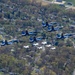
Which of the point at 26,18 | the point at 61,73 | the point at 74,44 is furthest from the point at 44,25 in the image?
the point at 61,73

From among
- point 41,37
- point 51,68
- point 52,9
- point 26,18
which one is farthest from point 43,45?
point 52,9

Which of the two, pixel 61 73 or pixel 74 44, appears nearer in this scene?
pixel 61 73

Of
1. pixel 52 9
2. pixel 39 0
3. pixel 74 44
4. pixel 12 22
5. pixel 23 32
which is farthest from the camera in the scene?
pixel 39 0

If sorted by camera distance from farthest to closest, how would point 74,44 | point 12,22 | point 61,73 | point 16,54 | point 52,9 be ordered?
point 52,9
point 12,22
point 74,44
point 16,54
point 61,73

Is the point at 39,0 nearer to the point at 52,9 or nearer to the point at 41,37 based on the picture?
the point at 52,9

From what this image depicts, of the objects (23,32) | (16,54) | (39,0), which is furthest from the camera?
(39,0)

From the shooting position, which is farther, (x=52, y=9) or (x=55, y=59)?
(x=52, y=9)

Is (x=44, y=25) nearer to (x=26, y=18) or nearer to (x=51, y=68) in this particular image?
(x=26, y=18)

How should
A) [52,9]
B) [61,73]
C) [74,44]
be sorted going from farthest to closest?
[52,9] → [74,44] → [61,73]
